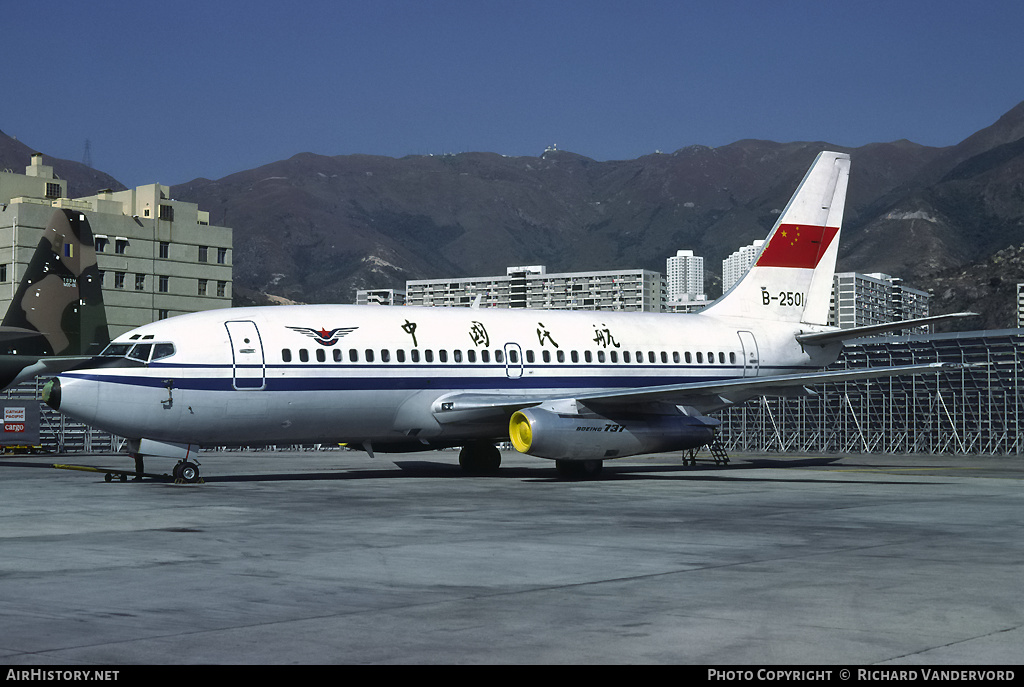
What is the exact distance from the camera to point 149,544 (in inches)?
564

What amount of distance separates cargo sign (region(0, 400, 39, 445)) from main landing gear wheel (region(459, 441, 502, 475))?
2786 centimetres

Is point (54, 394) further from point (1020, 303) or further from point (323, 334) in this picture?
point (1020, 303)

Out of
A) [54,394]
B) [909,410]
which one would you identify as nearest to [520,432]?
[54,394]

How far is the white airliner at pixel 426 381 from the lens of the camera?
25.1 metres

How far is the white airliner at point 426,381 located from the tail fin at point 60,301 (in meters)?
14.5

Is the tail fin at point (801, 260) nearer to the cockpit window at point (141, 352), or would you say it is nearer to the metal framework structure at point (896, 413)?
the cockpit window at point (141, 352)

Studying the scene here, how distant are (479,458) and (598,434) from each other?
197 inches

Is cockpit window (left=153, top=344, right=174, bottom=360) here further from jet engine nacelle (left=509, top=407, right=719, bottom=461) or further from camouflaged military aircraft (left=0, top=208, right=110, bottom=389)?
camouflaged military aircraft (left=0, top=208, right=110, bottom=389)

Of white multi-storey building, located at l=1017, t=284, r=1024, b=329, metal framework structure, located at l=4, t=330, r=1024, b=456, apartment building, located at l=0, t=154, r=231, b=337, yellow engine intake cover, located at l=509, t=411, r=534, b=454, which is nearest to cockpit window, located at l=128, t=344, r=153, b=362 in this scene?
yellow engine intake cover, located at l=509, t=411, r=534, b=454

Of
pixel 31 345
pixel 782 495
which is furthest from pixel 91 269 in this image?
pixel 782 495

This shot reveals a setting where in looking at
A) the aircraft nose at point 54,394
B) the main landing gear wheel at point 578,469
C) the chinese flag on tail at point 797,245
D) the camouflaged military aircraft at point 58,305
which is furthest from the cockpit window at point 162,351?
the chinese flag on tail at point 797,245

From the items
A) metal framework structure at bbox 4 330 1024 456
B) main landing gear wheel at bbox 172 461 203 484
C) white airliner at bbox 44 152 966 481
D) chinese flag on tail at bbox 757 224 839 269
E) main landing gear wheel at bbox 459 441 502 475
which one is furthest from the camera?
metal framework structure at bbox 4 330 1024 456

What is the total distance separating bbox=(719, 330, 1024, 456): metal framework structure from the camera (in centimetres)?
5425
